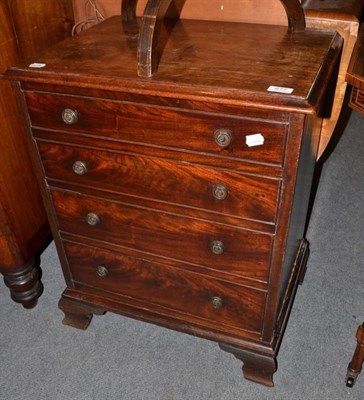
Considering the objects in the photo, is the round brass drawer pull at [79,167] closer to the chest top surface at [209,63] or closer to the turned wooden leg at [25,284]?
the chest top surface at [209,63]

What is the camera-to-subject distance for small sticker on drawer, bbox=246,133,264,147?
1.10 m

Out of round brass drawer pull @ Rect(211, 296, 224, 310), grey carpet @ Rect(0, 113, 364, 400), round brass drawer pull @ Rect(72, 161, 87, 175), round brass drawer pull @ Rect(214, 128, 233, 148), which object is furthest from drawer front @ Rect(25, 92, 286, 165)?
grey carpet @ Rect(0, 113, 364, 400)

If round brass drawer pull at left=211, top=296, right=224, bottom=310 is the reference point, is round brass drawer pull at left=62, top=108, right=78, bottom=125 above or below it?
above

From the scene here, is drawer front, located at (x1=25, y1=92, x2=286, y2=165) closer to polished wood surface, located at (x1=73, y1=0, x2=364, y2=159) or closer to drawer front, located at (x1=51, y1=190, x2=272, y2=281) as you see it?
drawer front, located at (x1=51, y1=190, x2=272, y2=281)

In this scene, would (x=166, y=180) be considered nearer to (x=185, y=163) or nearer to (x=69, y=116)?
(x=185, y=163)

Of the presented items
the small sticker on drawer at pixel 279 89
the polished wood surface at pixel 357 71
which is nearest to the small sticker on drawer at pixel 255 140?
the small sticker on drawer at pixel 279 89

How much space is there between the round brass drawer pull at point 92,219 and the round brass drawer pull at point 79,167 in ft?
0.52

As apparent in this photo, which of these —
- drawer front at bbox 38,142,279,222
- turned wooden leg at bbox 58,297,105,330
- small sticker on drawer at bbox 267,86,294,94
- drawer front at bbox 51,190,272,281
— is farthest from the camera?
turned wooden leg at bbox 58,297,105,330

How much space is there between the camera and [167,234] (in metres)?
1.42

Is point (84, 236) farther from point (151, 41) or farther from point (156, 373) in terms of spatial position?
point (151, 41)

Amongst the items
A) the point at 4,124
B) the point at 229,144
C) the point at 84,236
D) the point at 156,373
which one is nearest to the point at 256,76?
the point at 229,144

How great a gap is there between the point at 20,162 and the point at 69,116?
58 cm

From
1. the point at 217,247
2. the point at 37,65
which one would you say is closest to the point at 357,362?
the point at 217,247

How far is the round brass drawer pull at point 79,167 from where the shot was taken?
1.37 meters
